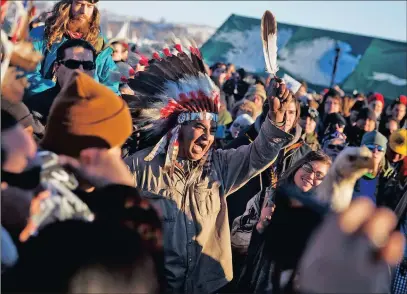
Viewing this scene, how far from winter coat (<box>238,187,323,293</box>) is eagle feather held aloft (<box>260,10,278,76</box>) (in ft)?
2.23

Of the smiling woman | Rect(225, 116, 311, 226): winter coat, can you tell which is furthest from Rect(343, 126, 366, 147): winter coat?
the smiling woman

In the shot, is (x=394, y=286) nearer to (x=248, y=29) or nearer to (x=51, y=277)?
(x=51, y=277)

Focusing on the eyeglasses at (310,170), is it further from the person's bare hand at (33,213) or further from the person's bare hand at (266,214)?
the person's bare hand at (33,213)

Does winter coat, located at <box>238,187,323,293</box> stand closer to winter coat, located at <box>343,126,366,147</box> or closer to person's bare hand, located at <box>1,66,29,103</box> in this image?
person's bare hand, located at <box>1,66,29,103</box>

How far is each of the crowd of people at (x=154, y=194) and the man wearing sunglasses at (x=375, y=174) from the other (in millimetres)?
806

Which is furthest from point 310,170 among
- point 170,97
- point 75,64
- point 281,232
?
point 75,64

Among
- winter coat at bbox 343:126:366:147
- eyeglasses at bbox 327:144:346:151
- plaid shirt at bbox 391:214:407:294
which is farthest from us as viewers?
winter coat at bbox 343:126:366:147

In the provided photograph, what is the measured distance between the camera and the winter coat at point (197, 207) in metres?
3.05

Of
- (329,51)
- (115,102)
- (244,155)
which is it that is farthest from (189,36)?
(329,51)

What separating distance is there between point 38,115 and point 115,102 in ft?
4.48

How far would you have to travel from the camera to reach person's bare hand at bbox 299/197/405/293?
5.35ft

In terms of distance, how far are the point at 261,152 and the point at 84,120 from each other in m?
1.42

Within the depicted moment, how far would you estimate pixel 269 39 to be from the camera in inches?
121

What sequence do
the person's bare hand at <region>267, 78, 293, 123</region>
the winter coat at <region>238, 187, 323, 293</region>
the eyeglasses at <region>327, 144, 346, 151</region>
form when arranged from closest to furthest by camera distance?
the winter coat at <region>238, 187, 323, 293</region>, the person's bare hand at <region>267, 78, 293, 123</region>, the eyeglasses at <region>327, 144, 346, 151</region>
